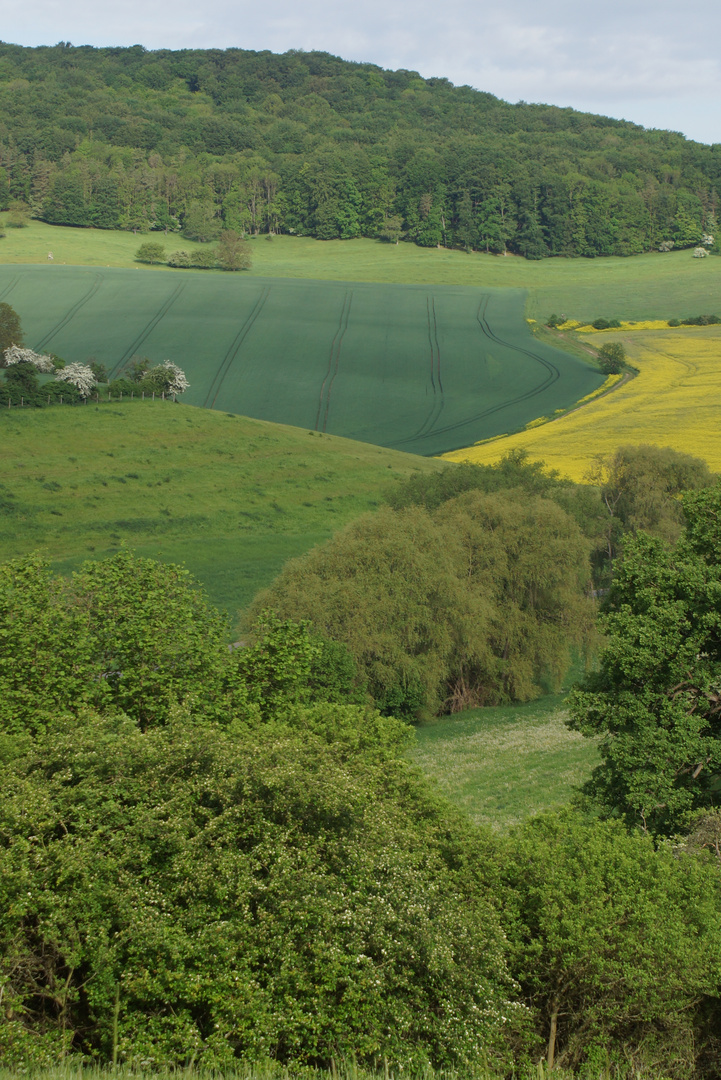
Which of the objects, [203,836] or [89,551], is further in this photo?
[89,551]

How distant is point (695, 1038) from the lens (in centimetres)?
1355

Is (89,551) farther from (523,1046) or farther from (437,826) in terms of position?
(523,1046)

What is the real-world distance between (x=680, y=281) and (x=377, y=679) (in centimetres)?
12442

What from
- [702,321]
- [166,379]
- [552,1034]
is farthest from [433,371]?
[552,1034]

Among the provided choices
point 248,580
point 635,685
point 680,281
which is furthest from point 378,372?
point 635,685

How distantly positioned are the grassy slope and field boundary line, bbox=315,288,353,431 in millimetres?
24042

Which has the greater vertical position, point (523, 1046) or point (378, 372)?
point (378, 372)

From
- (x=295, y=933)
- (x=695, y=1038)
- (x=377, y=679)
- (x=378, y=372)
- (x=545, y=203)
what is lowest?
(x=377, y=679)

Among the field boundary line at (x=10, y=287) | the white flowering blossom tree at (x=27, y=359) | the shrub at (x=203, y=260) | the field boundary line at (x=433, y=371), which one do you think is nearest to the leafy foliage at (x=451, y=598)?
the field boundary line at (x=433, y=371)

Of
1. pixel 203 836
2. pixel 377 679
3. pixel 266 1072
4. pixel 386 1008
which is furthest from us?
pixel 377 679

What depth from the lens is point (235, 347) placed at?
367 ft

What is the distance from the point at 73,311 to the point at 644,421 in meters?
78.2

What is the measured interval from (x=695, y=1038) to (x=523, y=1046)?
3.18 m

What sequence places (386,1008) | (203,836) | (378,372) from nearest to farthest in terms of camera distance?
(386,1008)
(203,836)
(378,372)
